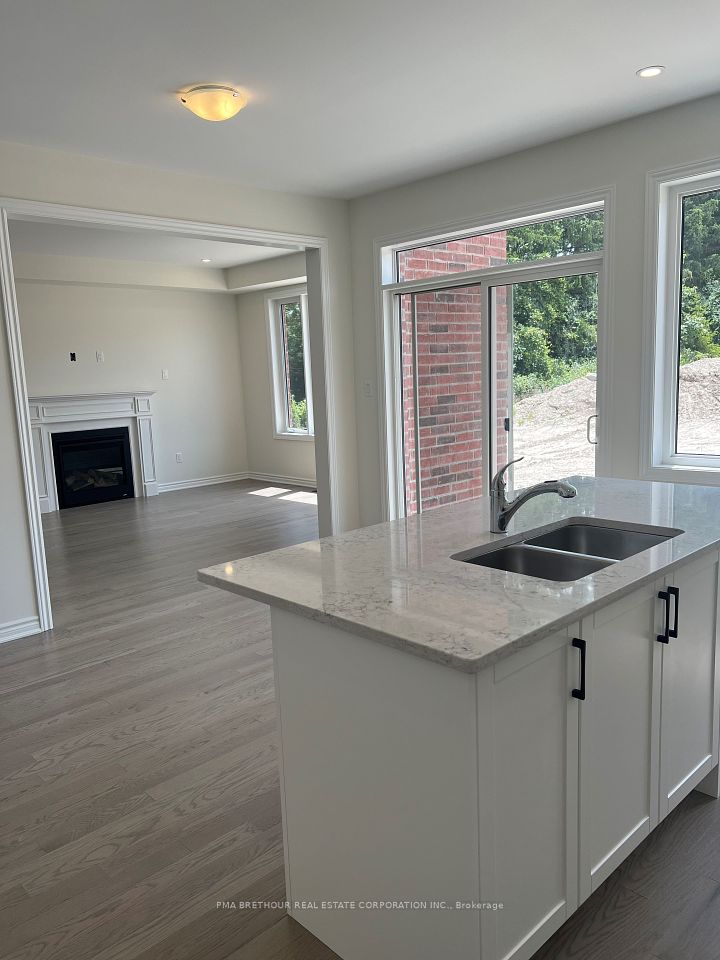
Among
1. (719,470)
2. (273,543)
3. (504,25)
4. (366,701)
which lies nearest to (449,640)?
(366,701)

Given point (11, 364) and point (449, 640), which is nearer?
point (449, 640)

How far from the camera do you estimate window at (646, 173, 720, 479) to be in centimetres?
382

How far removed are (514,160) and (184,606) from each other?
3523mm

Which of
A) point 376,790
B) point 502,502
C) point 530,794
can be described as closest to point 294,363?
point 502,502

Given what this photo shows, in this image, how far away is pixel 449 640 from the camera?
1358mm

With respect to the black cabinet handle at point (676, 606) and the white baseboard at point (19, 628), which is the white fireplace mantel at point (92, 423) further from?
the black cabinet handle at point (676, 606)

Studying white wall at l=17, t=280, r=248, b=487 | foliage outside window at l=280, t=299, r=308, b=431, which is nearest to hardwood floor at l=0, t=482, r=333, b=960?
white wall at l=17, t=280, r=248, b=487

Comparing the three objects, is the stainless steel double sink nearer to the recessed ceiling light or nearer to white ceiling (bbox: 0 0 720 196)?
white ceiling (bbox: 0 0 720 196)

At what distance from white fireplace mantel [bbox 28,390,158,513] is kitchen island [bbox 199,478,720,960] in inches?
260

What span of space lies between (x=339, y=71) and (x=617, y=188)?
1795 mm

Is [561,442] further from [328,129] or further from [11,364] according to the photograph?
[11,364]

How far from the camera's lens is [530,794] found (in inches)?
58.8

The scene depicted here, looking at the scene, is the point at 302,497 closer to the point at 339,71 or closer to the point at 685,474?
the point at 685,474

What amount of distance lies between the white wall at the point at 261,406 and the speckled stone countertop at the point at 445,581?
643 centimetres
